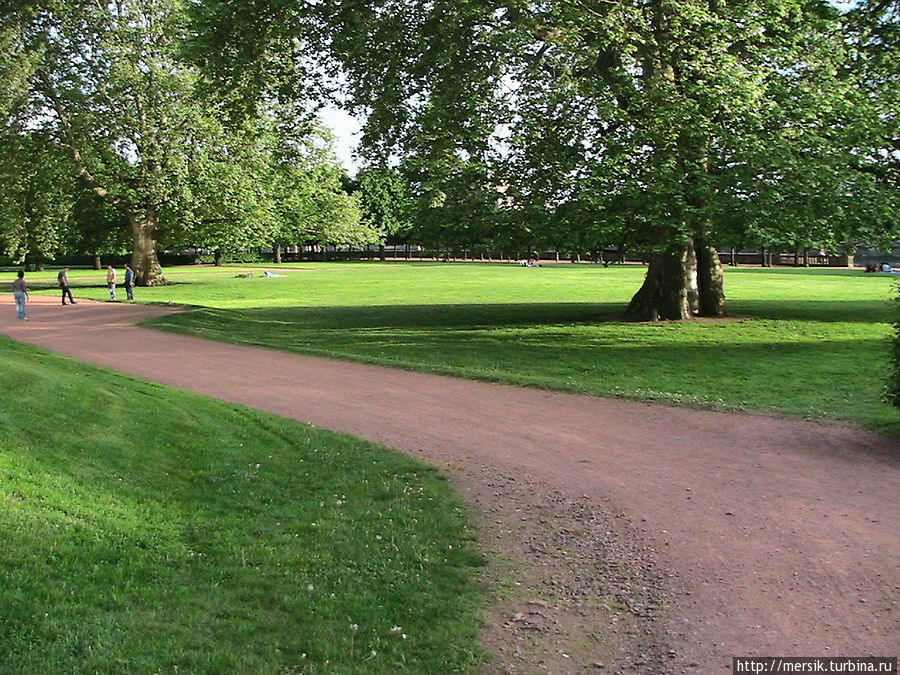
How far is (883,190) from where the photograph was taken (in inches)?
756

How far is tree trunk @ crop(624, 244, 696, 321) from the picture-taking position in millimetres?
22766

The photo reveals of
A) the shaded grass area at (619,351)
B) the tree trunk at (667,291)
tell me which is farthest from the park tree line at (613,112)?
the shaded grass area at (619,351)

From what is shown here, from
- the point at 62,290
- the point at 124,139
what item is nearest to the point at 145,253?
the point at 124,139

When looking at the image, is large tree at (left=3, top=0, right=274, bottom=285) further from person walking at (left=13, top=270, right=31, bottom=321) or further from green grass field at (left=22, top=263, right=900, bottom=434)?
person walking at (left=13, top=270, right=31, bottom=321)

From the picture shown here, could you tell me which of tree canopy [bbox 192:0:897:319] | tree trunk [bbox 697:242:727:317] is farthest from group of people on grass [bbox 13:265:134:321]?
tree trunk [bbox 697:242:727:317]

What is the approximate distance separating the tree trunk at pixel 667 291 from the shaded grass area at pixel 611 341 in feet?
2.82

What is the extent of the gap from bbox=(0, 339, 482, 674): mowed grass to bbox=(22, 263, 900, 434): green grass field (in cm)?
658

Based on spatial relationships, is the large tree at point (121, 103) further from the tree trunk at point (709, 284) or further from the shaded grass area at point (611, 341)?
the tree trunk at point (709, 284)

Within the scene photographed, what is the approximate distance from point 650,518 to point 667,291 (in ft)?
54.3

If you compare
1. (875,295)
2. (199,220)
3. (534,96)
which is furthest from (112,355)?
(875,295)

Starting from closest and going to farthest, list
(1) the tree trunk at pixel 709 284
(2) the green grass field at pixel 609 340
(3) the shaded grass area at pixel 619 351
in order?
(3) the shaded grass area at pixel 619 351 → (2) the green grass field at pixel 609 340 → (1) the tree trunk at pixel 709 284

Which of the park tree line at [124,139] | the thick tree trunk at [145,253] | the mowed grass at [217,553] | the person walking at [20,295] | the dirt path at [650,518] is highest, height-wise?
the park tree line at [124,139]

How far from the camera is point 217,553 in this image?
19.6 feet

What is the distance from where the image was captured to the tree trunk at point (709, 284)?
2430 centimetres
